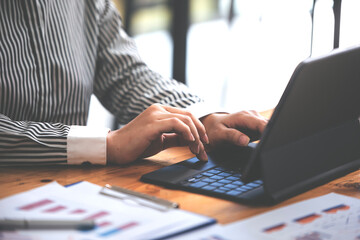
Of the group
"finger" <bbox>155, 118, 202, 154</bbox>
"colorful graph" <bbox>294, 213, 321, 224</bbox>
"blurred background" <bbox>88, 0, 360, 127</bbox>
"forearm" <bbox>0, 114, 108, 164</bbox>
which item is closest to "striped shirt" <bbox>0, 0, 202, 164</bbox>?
"forearm" <bbox>0, 114, 108, 164</bbox>

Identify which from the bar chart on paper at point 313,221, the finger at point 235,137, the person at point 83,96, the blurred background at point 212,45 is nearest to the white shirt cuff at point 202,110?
the person at point 83,96

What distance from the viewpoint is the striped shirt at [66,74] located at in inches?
40.6

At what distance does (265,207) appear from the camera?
0.75 metres

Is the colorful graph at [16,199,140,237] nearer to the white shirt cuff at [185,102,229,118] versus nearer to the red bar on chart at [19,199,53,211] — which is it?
the red bar on chart at [19,199,53,211]

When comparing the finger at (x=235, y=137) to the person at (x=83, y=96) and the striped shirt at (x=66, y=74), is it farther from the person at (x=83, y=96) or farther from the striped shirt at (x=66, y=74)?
the striped shirt at (x=66, y=74)

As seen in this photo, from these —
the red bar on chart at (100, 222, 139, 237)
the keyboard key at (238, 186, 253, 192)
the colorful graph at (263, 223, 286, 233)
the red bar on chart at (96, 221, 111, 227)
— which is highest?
the red bar on chart at (100, 222, 139, 237)

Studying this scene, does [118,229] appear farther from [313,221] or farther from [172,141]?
[172,141]

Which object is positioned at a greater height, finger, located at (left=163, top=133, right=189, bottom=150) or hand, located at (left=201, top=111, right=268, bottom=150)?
hand, located at (left=201, top=111, right=268, bottom=150)

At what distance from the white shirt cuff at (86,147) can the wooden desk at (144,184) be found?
0.06 ft

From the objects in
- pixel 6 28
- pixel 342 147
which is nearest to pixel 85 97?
pixel 6 28

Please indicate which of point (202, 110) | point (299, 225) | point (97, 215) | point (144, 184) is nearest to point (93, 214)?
point (97, 215)

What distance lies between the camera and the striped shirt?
3.38ft

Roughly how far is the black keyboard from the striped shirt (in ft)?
0.78

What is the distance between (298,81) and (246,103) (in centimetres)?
230
